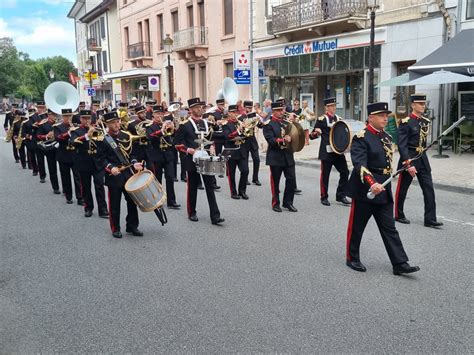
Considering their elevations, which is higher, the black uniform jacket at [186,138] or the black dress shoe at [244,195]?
the black uniform jacket at [186,138]

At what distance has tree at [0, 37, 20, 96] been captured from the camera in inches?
3575

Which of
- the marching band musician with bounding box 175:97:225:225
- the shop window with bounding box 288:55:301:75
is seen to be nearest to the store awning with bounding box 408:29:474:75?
the marching band musician with bounding box 175:97:225:225

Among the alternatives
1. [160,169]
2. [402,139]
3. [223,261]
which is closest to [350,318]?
[223,261]

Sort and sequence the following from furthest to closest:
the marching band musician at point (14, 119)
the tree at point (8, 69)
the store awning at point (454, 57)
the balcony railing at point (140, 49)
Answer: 1. the tree at point (8, 69)
2. the balcony railing at point (140, 49)
3. the marching band musician at point (14, 119)
4. the store awning at point (454, 57)

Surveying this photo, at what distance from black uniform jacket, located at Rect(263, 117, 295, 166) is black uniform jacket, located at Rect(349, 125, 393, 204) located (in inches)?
122

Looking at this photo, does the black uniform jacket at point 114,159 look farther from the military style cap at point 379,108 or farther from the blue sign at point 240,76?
the blue sign at point 240,76

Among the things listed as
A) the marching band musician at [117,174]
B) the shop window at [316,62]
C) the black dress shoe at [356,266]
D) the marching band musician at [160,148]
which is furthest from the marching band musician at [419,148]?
the shop window at [316,62]

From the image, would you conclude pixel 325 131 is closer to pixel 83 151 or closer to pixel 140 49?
pixel 83 151

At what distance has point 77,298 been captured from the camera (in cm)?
511

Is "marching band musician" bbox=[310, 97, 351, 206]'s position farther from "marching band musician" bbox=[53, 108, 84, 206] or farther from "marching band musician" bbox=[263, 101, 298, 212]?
"marching band musician" bbox=[53, 108, 84, 206]

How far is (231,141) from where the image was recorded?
1069 cm

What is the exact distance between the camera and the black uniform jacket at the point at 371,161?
5.49m

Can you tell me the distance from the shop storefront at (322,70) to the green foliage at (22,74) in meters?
71.2

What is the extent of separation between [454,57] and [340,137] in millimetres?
6661
